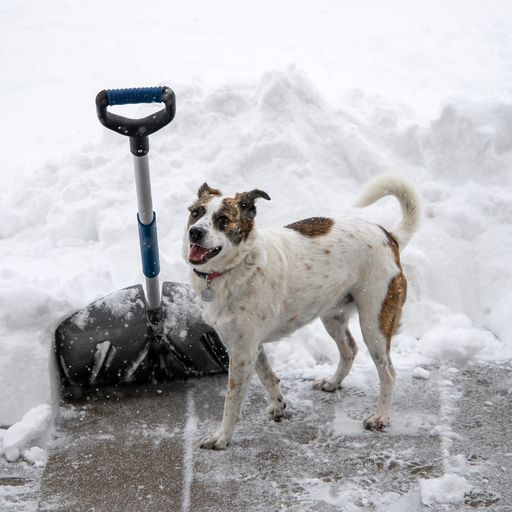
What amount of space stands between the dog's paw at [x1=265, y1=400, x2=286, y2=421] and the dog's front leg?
305 millimetres

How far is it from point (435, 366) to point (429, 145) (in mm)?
2444

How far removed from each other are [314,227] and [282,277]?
392mm

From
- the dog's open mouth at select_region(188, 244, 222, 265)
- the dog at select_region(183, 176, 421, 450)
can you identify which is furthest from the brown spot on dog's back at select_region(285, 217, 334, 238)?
the dog's open mouth at select_region(188, 244, 222, 265)

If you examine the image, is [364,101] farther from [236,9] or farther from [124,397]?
[236,9]

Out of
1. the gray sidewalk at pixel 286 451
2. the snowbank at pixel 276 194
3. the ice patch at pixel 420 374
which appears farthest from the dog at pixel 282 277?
the snowbank at pixel 276 194

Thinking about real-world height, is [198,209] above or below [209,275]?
above

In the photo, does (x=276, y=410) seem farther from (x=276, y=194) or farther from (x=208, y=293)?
(x=276, y=194)

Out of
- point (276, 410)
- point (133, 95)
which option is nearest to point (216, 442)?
point (276, 410)

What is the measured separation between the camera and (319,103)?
5.91 meters

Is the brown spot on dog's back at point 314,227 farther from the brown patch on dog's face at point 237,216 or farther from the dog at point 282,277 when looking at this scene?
the brown patch on dog's face at point 237,216

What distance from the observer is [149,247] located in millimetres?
3453

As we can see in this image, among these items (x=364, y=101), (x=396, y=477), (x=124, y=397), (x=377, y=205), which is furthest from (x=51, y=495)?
(x=364, y=101)

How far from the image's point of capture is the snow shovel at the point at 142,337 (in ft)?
11.6

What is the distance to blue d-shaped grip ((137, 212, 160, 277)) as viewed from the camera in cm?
342
